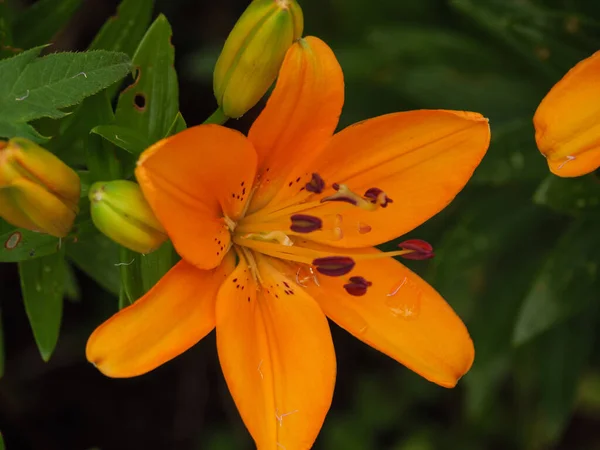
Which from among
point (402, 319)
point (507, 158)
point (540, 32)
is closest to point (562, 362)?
point (507, 158)

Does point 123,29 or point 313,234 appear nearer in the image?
point 313,234

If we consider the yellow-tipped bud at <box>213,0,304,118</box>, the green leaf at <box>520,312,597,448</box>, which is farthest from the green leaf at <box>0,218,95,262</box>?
the green leaf at <box>520,312,597,448</box>

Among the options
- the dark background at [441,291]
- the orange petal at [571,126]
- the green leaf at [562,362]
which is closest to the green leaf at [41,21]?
the dark background at [441,291]

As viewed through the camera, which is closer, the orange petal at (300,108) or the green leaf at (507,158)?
the orange petal at (300,108)

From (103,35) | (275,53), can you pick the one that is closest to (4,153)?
→ (275,53)

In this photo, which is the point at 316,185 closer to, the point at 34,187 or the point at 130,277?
the point at 130,277

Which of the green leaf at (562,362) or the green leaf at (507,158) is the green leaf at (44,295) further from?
the green leaf at (562,362)
